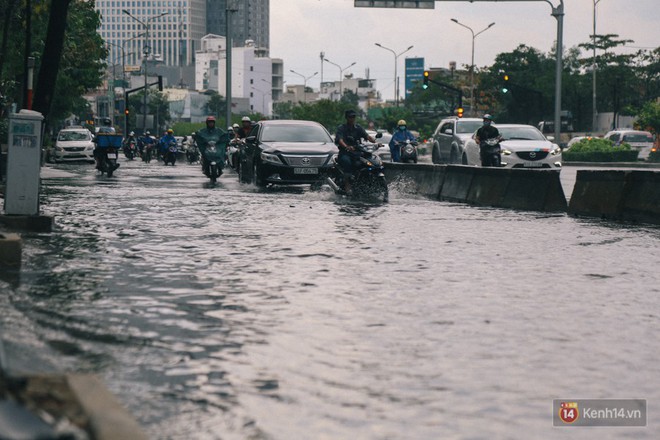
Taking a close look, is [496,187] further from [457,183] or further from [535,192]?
[457,183]

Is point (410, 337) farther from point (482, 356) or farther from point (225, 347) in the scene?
point (225, 347)

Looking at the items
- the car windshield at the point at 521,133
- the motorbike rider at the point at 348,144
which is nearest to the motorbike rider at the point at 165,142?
the car windshield at the point at 521,133

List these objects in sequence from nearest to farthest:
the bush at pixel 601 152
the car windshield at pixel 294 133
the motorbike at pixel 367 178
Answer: the motorbike at pixel 367 178 → the car windshield at pixel 294 133 → the bush at pixel 601 152

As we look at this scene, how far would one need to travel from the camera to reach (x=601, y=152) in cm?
5988

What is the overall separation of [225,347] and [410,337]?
1.15m

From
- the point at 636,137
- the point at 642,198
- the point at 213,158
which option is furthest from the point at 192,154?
the point at 642,198

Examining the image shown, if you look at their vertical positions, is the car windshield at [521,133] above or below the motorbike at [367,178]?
above

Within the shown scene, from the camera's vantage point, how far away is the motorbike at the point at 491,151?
2958 cm

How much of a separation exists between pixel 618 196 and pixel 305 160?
29.7 feet

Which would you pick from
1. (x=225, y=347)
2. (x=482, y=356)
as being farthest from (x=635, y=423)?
(x=225, y=347)

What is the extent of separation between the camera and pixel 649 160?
5991 cm

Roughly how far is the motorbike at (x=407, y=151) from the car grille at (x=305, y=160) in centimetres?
1092

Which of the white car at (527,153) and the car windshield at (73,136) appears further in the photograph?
the car windshield at (73,136)

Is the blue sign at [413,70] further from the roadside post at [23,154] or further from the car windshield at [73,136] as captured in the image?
the roadside post at [23,154]
